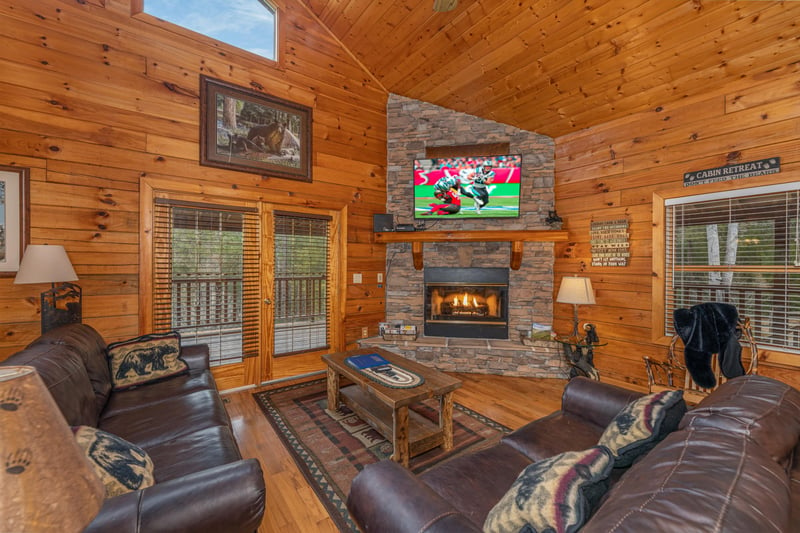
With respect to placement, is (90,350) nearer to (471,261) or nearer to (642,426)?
(642,426)

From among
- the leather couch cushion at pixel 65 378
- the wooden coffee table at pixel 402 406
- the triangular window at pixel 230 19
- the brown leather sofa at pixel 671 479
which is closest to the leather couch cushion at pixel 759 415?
the brown leather sofa at pixel 671 479

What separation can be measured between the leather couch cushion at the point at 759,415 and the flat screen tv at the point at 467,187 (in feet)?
10.2

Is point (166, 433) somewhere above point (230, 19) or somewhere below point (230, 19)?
below

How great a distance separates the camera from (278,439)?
2.52 metres

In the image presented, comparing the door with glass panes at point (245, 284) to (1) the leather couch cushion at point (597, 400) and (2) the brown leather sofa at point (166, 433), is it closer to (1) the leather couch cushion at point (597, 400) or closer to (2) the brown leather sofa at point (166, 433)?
(2) the brown leather sofa at point (166, 433)

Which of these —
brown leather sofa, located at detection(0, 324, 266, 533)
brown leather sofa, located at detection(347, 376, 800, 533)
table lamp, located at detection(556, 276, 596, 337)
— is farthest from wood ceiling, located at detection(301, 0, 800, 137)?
brown leather sofa, located at detection(0, 324, 266, 533)

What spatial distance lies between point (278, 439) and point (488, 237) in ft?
9.70

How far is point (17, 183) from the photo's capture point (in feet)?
8.34

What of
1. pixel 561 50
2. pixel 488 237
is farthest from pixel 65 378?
pixel 561 50

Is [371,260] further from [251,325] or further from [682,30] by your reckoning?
[682,30]

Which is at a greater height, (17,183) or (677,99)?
(677,99)

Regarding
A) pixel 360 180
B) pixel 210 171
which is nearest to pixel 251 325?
pixel 210 171

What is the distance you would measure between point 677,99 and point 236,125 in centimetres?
437

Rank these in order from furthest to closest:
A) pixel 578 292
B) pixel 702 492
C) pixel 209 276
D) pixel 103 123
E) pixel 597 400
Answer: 1. pixel 578 292
2. pixel 209 276
3. pixel 103 123
4. pixel 597 400
5. pixel 702 492
